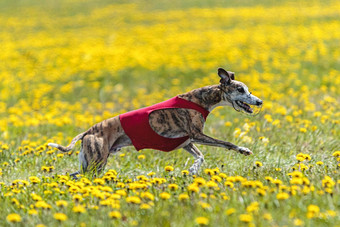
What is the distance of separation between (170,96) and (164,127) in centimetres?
459

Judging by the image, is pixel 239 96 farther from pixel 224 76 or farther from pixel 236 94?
pixel 224 76

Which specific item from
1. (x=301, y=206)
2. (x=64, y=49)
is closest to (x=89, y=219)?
(x=301, y=206)

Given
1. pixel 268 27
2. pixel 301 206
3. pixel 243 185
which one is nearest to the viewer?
pixel 301 206

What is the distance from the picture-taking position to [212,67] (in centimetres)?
1089

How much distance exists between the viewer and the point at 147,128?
15.1ft

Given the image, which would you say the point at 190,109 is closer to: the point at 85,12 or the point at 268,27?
the point at 268,27

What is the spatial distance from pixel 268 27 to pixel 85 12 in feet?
42.0

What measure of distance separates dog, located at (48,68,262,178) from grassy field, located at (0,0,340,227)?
328 mm

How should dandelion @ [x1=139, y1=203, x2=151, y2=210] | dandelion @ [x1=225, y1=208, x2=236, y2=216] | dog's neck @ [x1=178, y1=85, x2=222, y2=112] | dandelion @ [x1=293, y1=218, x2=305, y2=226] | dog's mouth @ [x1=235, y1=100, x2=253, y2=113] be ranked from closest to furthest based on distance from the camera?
dandelion @ [x1=293, y1=218, x2=305, y2=226]
dandelion @ [x1=225, y1=208, x2=236, y2=216]
dandelion @ [x1=139, y1=203, x2=151, y2=210]
dog's mouth @ [x1=235, y1=100, x2=253, y2=113]
dog's neck @ [x1=178, y1=85, x2=222, y2=112]

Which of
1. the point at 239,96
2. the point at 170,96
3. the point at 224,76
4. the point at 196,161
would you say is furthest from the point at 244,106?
the point at 170,96

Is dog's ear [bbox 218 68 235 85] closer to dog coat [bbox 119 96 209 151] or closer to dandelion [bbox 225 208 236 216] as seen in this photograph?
dog coat [bbox 119 96 209 151]

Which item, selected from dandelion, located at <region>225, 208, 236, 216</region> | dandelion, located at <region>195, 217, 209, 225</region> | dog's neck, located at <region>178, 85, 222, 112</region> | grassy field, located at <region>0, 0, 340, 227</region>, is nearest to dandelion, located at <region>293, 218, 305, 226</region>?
grassy field, located at <region>0, 0, 340, 227</region>

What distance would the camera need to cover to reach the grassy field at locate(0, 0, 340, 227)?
3.28 m

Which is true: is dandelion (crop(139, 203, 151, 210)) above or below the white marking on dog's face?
below
